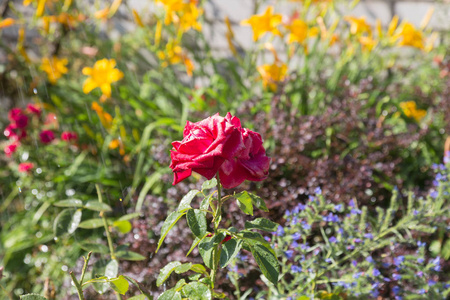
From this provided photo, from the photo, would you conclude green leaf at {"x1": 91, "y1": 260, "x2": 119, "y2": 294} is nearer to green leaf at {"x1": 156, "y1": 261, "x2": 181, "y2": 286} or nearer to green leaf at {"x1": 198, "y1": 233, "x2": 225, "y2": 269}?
green leaf at {"x1": 156, "y1": 261, "x2": 181, "y2": 286}

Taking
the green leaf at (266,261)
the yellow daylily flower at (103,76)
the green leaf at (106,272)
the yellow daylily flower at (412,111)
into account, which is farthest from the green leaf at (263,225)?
the yellow daylily flower at (412,111)

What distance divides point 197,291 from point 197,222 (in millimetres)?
125

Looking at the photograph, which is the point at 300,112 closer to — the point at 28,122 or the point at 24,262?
the point at 28,122

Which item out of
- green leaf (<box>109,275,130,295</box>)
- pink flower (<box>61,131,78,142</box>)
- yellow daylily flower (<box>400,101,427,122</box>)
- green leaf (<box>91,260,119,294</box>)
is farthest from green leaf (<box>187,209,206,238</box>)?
yellow daylily flower (<box>400,101,427,122</box>)

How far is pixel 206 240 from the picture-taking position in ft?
2.92

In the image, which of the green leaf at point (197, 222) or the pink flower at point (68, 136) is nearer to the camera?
the green leaf at point (197, 222)

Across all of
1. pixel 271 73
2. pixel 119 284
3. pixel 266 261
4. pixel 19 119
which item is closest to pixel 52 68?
pixel 19 119

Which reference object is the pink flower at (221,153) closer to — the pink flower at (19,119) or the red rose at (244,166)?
the red rose at (244,166)

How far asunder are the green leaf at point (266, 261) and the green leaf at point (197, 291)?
106 mm

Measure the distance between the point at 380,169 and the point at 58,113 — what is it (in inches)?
71.3

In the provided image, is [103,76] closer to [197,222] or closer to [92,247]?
[92,247]

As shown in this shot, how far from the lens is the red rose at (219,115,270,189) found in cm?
84

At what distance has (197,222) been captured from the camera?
33.4 inches

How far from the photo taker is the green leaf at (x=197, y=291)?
853 mm
